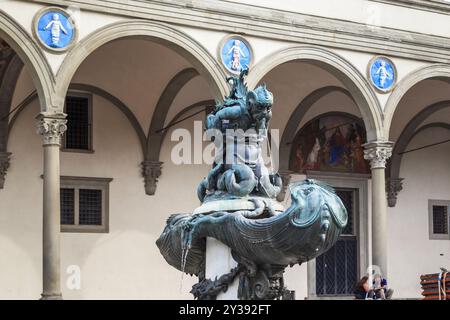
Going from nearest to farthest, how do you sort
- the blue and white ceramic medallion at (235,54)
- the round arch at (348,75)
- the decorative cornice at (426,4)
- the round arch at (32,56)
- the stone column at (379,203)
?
1. the round arch at (32,56)
2. the blue and white ceramic medallion at (235,54)
3. the round arch at (348,75)
4. the stone column at (379,203)
5. the decorative cornice at (426,4)

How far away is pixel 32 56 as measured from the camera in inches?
618

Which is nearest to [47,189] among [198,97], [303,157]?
[198,97]

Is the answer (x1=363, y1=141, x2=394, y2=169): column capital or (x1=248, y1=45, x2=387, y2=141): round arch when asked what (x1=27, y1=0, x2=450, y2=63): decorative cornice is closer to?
(x1=248, y1=45, x2=387, y2=141): round arch

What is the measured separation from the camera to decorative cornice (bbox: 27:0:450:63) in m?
16.8

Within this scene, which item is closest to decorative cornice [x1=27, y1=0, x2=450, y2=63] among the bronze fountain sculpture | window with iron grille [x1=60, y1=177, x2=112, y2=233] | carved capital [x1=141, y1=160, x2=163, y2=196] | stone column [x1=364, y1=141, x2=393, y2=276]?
stone column [x1=364, y1=141, x2=393, y2=276]

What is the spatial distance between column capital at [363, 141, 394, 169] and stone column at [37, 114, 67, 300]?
646 cm

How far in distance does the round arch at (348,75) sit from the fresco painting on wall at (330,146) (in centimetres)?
423

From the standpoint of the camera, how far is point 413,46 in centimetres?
2009

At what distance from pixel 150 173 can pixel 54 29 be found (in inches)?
230

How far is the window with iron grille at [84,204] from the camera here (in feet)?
66.4

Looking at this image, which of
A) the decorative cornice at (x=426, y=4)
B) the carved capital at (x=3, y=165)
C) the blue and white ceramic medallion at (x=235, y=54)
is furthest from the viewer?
the decorative cornice at (x=426, y=4)

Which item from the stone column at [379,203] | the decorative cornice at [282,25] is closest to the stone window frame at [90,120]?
the decorative cornice at [282,25]

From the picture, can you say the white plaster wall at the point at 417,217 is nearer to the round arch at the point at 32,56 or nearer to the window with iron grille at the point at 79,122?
the window with iron grille at the point at 79,122
